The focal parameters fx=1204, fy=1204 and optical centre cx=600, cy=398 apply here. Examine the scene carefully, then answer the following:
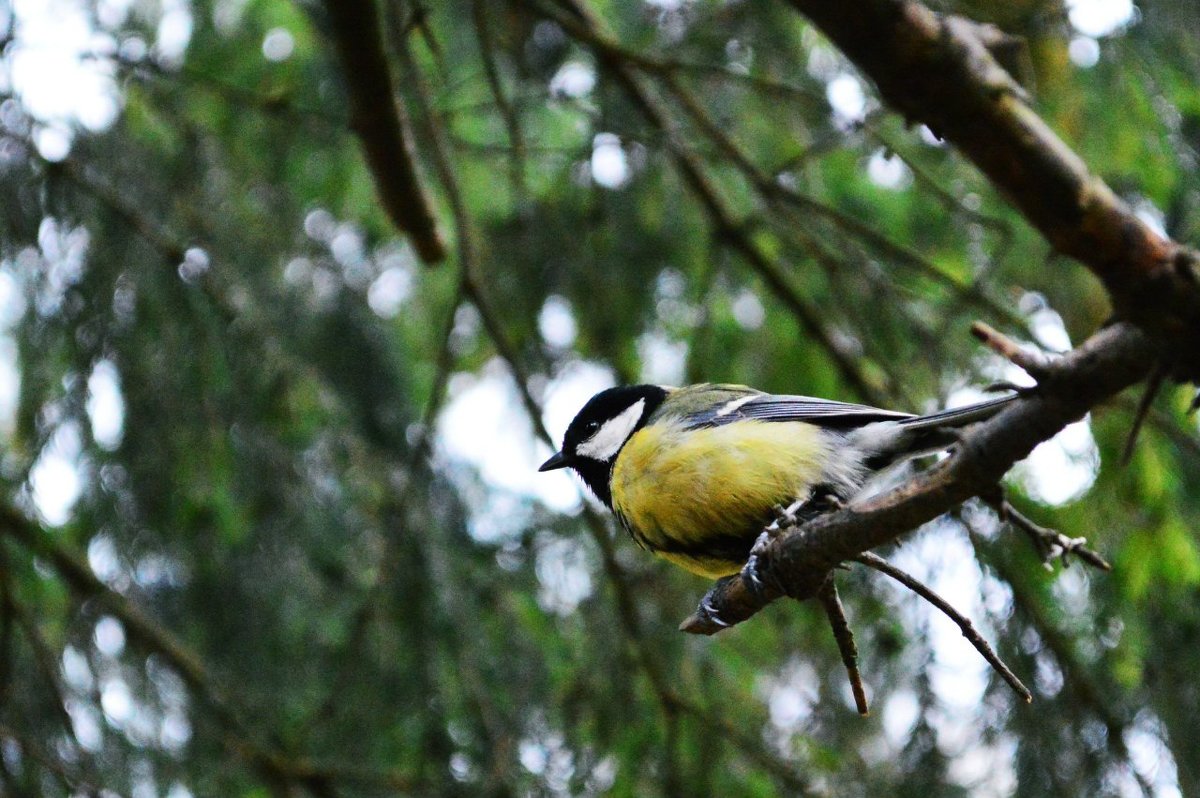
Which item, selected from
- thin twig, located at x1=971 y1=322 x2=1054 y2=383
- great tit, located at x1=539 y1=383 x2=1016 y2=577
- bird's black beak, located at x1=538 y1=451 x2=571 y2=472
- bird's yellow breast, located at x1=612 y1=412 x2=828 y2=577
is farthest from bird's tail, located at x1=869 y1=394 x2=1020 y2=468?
bird's black beak, located at x1=538 y1=451 x2=571 y2=472

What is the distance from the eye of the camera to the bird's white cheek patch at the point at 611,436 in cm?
319

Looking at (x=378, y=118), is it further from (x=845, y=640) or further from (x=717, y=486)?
(x=845, y=640)

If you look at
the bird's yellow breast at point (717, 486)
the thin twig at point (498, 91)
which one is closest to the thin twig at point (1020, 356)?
the bird's yellow breast at point (717, 486)

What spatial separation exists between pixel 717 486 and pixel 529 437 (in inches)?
71.3

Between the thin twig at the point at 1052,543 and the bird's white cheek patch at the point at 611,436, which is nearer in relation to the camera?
the thin twig at the point at 1052,543

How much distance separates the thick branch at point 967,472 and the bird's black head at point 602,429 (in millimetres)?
1191

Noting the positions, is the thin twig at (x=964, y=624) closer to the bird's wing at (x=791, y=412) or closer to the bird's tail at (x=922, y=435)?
the bird's tail at (x=922, y=435)

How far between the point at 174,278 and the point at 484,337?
2134 mm

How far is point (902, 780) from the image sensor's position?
3.47 m

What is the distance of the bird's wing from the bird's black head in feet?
1.03

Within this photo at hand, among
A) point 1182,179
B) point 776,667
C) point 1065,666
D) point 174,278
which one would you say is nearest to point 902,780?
point 1065,666

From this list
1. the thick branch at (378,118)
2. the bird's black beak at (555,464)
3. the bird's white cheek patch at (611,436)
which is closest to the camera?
the thick branch at (378,118)

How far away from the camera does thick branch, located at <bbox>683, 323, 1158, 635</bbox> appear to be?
4.44 ft

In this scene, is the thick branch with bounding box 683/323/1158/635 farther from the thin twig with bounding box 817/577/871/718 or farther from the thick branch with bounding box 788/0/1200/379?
the thick branch with bounding box 788/0/1200/379
